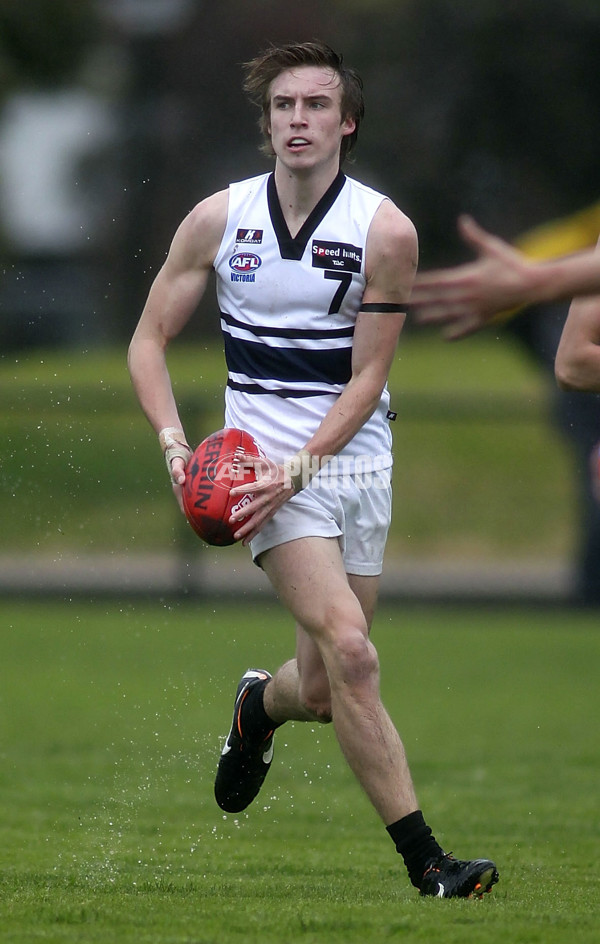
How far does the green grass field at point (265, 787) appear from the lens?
4.73 m

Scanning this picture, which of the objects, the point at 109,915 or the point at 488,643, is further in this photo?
the point at 488,643

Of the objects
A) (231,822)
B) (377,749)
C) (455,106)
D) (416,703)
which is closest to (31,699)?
(416,703)

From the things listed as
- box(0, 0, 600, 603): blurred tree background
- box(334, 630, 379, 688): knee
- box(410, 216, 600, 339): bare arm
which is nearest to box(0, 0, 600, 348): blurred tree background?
box(0, 0, 600, 603): blurred tree background

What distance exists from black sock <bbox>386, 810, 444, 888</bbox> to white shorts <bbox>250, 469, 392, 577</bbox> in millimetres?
947

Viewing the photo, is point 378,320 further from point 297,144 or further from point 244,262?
point 297,144

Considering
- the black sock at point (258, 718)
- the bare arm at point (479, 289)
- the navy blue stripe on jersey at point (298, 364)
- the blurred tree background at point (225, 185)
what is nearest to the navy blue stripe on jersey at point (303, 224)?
the navy blue stripe on jersey at point (298, 364)

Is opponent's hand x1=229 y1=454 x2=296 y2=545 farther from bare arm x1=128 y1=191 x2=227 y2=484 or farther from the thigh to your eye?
bare arm x1=128 y1=191 x2=227 y2=484

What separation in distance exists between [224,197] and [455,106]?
16936 millimetres

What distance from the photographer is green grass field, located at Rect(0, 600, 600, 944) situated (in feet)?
15.5

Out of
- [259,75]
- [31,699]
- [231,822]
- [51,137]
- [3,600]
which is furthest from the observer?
[51,137]

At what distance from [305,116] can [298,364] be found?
2.79ft

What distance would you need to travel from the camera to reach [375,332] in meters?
5.41

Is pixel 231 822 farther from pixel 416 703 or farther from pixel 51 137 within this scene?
pixel 51 137

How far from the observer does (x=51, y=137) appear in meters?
29.3
